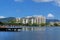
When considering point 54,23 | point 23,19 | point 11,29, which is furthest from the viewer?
point 11,29

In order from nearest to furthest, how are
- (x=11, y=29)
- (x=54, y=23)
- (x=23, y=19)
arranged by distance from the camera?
(x=54, y=23) < (x=23, y=19) < (x=11, y=29)

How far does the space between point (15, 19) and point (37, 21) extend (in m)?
2.28

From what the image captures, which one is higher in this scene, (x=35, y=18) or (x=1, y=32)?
(x=35, y=18)

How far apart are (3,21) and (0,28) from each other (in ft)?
3.17

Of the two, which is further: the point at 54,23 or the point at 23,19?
the point at 23,19

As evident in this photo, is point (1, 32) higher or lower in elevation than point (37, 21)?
lower

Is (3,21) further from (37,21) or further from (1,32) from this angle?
(37,21)

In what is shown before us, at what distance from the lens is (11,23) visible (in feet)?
53.3

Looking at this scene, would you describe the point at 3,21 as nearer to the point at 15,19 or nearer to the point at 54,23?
the point at 15,19

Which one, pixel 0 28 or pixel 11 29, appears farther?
pixel 11 29

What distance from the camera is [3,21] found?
15.4 meters

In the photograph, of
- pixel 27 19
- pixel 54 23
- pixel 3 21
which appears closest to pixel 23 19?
pixel 27 19

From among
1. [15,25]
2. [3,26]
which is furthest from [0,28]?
[15,25]

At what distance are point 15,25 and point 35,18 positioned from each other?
1.96m
